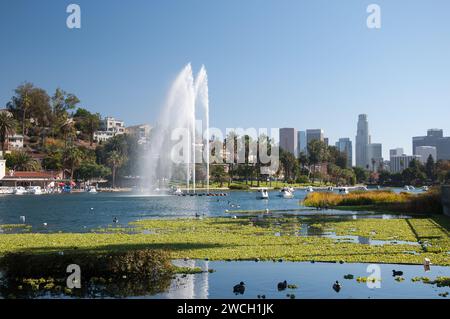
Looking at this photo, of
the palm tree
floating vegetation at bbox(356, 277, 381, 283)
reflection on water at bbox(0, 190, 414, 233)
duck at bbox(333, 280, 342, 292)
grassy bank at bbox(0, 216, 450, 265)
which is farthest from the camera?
the palm tree

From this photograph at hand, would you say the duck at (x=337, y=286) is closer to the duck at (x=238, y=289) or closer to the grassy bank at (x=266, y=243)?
the duck at (x=238, y=289)

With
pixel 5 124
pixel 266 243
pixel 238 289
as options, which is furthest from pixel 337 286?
pixel 5 124

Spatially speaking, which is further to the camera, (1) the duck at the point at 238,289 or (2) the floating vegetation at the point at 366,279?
(2) the floating vegetation at the point at 366,279

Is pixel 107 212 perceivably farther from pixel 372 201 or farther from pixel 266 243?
pixel 266 243

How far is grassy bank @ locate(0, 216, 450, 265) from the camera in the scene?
3180 centimetres

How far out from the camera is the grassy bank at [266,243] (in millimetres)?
31797

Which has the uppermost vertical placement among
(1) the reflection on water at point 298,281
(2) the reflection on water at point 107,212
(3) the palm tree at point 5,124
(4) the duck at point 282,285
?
(3) the palm tree at point 5,124

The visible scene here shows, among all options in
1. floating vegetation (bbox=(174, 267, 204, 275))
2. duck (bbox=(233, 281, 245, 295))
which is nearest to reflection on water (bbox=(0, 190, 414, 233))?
floating vegetation (bbox=(174, 267, 204, 275))

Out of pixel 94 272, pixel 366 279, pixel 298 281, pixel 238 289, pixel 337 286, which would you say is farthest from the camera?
pixel 94 272

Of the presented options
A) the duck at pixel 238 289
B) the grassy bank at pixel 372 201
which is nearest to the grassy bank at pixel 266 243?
the duck at pixel 238 289

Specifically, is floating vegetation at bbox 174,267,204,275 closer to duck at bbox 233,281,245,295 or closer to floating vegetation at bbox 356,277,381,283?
duck at bbox 233,281,245,295

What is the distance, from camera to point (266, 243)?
37781 millimetres

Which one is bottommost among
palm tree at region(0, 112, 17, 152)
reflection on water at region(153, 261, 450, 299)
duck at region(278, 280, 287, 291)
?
reflection on water at region(153, 261, 450, 299)
